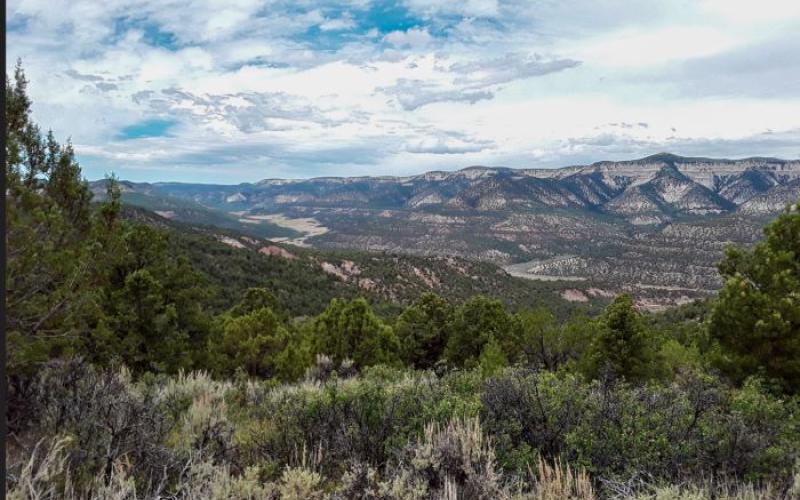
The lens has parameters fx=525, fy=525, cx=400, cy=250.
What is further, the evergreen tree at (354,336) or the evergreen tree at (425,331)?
the evergreen tree at (425,331)

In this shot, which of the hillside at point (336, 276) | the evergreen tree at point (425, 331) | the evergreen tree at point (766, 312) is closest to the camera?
the evergreen tree at point (766, 312)

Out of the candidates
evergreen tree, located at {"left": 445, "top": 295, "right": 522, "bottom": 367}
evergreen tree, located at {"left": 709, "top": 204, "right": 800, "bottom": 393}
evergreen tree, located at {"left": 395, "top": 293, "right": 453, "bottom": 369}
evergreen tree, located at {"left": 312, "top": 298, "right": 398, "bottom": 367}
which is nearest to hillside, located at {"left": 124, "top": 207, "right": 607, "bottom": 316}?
evergreen tree, located at {"left": 395, "top": 293, "right": 453, "bottom": 369}

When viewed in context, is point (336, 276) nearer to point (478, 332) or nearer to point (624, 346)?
point (478, 332)

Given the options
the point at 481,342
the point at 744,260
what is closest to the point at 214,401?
the point at 744,260

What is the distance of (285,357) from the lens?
18.0 metres

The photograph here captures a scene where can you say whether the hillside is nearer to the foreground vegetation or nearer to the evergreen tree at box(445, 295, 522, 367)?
the evergreen tree at box(445, 295, 522, 367)

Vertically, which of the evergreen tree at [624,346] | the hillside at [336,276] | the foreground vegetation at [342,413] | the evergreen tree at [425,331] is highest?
the foreground vegetation at [342,413]

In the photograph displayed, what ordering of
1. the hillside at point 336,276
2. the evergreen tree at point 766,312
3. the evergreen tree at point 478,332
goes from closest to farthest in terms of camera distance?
the evergreen tree at point 766,312
the evergreen tree at point 478,332
the hillside at point 336,276

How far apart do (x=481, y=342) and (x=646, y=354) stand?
685cm

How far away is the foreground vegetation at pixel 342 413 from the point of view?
4941mm

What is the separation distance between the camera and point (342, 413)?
7.21 meters

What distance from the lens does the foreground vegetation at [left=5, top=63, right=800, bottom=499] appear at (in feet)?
16.2

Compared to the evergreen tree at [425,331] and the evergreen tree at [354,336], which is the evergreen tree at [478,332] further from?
the evergreen tree at [354,336]

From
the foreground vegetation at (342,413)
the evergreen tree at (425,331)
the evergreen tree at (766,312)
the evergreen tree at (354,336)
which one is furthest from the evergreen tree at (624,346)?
the evergreen tree at (425,331)
